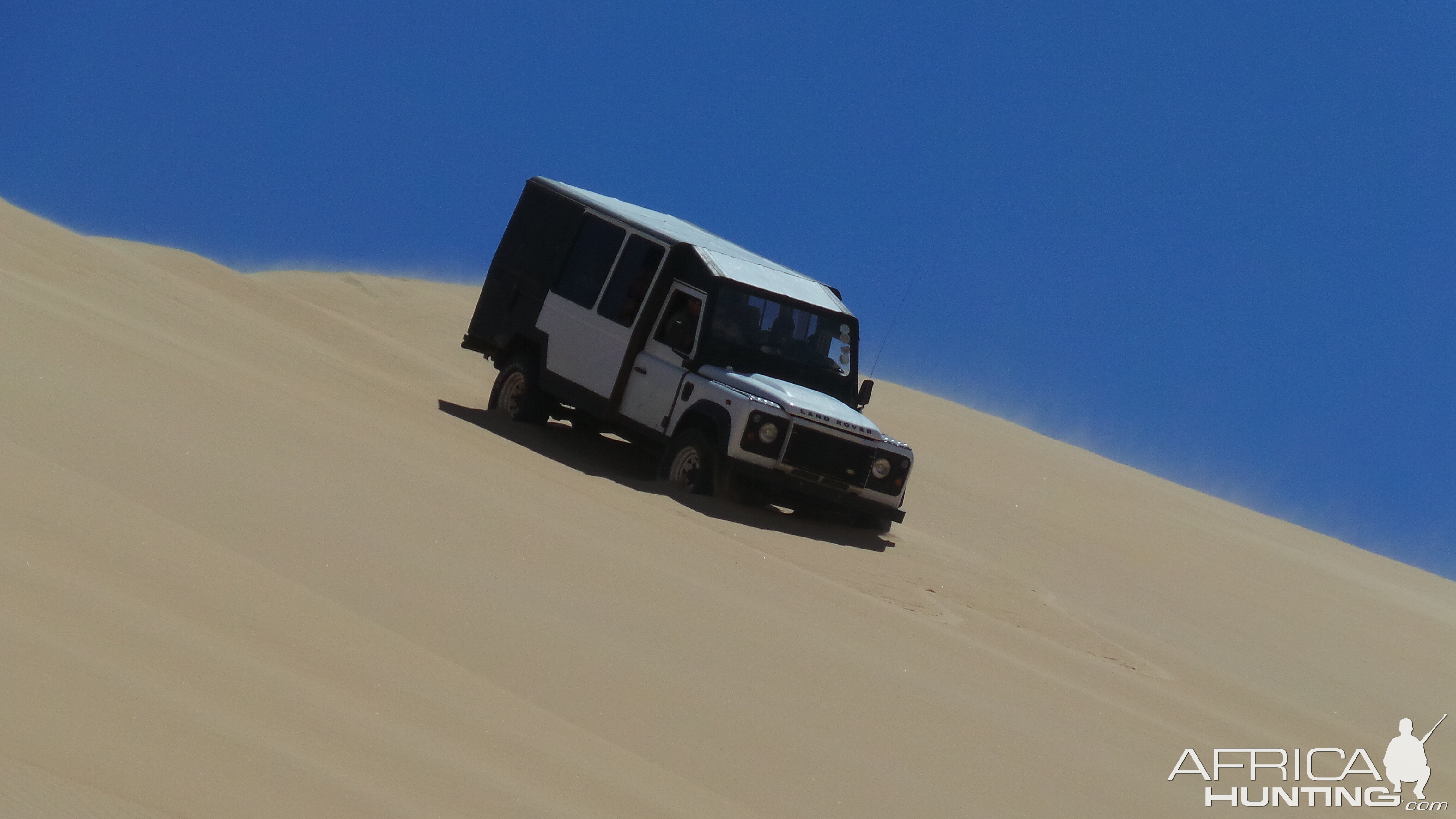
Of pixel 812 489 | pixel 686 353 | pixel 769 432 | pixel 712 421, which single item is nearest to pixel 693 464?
pixel 712 421

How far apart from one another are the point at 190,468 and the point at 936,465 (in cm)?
1888

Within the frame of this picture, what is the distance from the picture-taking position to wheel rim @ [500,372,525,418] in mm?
13211

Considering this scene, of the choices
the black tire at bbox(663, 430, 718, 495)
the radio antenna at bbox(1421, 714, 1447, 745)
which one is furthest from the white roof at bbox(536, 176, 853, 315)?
the radio antenna at bbox(1421, 714, 1447, 745)

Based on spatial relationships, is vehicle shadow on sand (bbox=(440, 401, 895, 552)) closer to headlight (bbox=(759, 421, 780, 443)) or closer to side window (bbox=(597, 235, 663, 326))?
headlight (bbox=(759, 421, 780, 443))

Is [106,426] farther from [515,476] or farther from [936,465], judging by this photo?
[936,465]

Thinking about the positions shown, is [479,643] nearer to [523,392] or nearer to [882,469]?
[882,469]

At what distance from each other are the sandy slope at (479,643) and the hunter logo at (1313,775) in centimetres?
14

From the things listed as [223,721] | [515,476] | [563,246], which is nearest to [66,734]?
[223,721]

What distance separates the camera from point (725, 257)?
39.6 feet

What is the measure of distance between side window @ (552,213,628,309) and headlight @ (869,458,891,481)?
3.33m

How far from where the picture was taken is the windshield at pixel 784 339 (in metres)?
11.5

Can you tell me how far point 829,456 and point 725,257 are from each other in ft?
8.12

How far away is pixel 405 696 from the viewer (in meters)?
4.01

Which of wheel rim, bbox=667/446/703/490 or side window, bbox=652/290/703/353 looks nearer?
wheel rim, bbox=667/446/703/490
